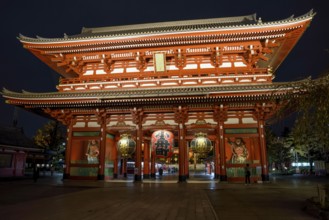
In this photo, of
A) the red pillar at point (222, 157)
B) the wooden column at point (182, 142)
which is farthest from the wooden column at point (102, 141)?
the red pillar at point (222, 157)

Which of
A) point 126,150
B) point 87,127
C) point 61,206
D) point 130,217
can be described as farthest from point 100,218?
point 87,127

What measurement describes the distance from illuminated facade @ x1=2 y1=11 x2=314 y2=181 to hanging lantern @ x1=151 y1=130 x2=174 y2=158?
30cm

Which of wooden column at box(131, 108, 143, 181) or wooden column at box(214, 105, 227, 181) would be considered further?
wooden column at box(131, 108, 143, 181)

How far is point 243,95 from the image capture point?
19688 millimetres

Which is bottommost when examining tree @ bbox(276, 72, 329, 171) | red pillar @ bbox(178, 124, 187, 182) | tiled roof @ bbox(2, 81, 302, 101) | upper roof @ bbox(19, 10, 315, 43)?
red pillar @ bbox(178, 124, 187, 182)

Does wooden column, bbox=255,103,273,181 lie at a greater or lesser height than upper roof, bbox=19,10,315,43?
lesser

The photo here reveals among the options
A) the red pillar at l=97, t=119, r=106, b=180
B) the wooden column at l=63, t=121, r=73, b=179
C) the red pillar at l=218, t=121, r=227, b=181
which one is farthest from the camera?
the wooden column at l=63, t=121, r=73, b=179

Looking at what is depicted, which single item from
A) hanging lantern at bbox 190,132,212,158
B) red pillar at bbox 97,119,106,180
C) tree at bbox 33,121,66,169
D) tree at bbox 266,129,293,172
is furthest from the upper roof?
tree at bbox 266,129,293,172

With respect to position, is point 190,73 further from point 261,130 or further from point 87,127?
point 87,127

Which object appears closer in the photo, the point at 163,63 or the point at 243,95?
the point at 243,95

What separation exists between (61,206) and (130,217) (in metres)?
3.65

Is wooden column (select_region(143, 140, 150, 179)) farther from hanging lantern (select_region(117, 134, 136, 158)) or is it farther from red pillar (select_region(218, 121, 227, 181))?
red pillar (select_region(218, 121, 227, 181))

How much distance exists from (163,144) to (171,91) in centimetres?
444

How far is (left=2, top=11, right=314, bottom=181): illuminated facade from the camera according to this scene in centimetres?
2058
